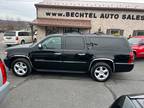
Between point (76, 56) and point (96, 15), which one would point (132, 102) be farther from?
point (96, 15)

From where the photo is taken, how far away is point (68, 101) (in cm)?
443

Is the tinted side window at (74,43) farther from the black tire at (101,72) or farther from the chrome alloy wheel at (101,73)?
the chrome alloy wheel at (101,73)

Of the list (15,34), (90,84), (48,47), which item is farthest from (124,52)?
(15,34)

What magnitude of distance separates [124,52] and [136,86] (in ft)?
4.36

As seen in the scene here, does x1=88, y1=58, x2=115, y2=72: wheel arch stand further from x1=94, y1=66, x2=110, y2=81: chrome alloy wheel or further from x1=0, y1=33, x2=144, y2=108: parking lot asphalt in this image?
x1=0, y1=33, x2=144, y2=108: parking lot asphalt

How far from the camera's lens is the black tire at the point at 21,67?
254 inches

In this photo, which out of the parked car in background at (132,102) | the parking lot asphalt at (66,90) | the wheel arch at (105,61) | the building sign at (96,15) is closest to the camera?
the parked car in background at (132,102)

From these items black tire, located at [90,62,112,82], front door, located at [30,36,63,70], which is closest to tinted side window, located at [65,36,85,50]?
front door, located at [30,36,63,70]

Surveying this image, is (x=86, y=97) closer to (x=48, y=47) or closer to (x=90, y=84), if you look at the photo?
(x=90, y=84)

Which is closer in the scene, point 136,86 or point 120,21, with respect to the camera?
point 136,86

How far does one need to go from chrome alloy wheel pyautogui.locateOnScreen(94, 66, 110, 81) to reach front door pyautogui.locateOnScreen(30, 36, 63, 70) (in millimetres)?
1465

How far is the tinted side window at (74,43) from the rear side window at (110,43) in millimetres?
439

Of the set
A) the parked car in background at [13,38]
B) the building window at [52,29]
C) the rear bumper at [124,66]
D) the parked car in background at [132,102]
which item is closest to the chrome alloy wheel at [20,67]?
the rear bumper at [124,66]

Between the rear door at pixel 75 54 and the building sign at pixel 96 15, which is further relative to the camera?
the building sign at pixel 96 15
